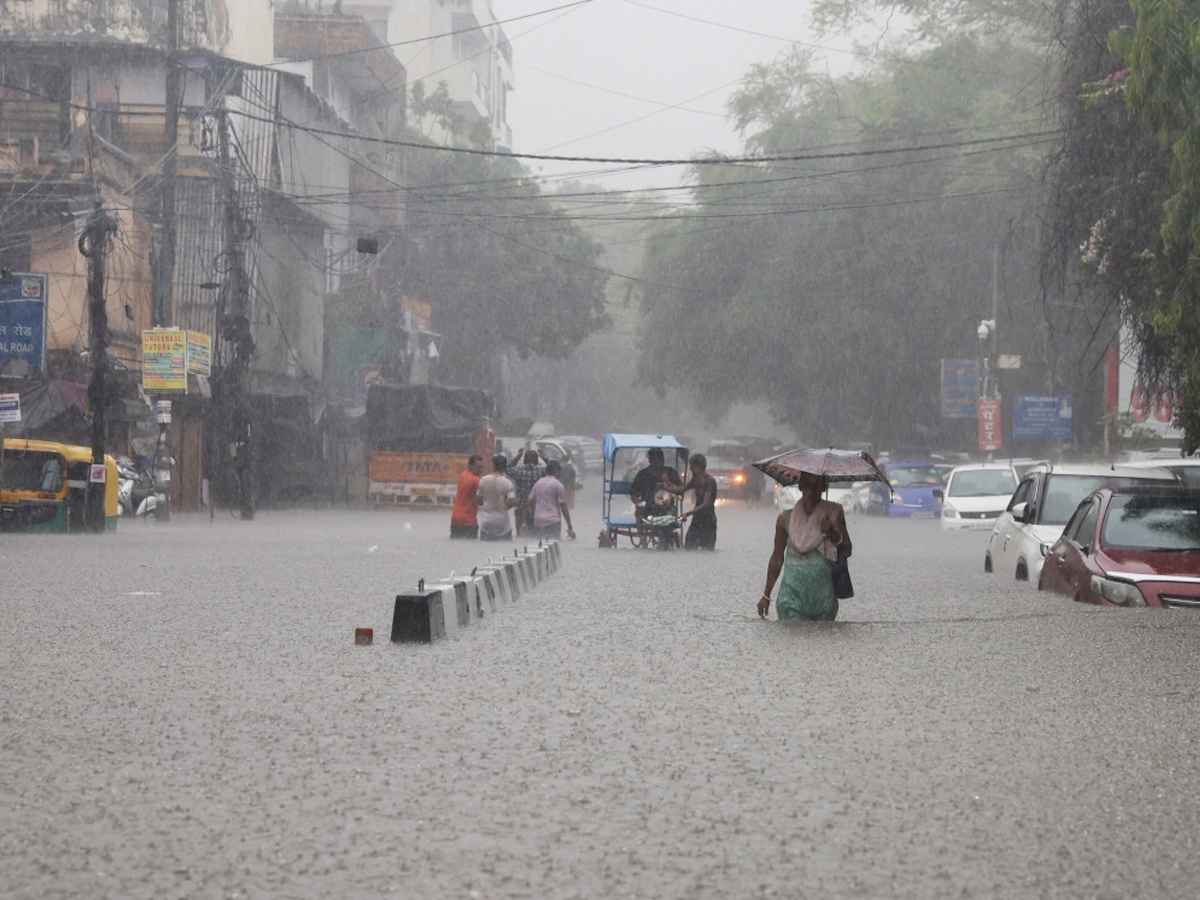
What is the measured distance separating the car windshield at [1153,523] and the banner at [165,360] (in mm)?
21597

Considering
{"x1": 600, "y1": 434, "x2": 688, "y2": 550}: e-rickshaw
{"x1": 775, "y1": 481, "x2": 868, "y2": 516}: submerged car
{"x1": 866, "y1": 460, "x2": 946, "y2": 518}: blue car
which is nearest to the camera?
{"x1": 600, "y1": 434, "x2": 688, "y2": 550}: e-rickshaw

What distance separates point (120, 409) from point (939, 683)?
27553mm

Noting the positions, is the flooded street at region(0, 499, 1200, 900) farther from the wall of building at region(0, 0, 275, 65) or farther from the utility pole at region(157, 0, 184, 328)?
the wall of building at region(0, 0, 275, 65)

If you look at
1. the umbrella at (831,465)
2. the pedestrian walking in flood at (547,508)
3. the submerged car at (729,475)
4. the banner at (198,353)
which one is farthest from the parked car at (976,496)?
the submerged car at (729,475)

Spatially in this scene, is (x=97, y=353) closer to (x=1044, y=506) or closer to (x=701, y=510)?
(x=701, y=510)

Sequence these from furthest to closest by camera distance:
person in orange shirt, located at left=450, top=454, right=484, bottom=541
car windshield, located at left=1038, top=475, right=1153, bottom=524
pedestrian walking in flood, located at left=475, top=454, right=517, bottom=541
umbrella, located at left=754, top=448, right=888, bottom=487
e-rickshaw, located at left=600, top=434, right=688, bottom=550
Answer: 1. person in orange shirt, located at left=450, top=454, right=484, bottom=541
2. pedestrian walking in flood, located at left=475, top=454, right=517, bottom=541
3. e-rickshaw, located at left=600, top=434, right=688, bottom=550
4. car windshield, located at left=1038, top=475, right=1153, bottom=524
5. umbrella, located at left=754, top=448, right=888, bottom=487

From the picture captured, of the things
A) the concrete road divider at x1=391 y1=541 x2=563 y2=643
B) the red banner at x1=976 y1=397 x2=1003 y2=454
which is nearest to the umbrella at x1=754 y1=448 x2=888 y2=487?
the concrete road divider at x1=391 y1=541 x2=563 y2=643

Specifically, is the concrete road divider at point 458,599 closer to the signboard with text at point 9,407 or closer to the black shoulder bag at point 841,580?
the black shoulder bag at point 841,580

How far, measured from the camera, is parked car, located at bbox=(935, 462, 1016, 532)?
3194 cm

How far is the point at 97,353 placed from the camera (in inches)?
1177

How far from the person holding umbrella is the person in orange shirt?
45.8 feet

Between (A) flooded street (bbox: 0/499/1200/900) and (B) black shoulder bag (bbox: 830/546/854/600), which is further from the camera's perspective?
(B) black shoulder bag (bbox: 830/546/854/600)

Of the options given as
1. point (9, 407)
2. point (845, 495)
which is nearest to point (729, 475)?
point (845, 495)

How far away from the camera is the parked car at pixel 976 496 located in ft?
105
